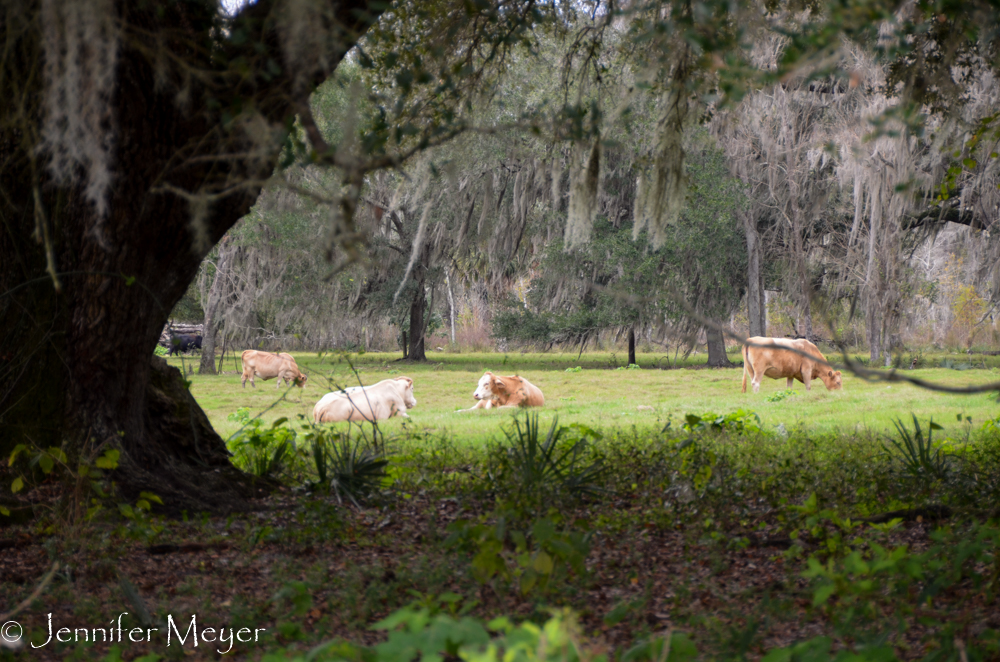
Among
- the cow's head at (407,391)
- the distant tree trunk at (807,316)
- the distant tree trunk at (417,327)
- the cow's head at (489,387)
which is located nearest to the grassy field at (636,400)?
the cow's head at (407,391)

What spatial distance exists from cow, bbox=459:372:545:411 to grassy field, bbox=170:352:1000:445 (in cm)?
41

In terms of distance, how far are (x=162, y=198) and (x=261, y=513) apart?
75.9 inches

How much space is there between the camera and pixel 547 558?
2.76 meters

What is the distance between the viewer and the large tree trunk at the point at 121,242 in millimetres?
3818

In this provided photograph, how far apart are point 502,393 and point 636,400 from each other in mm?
Answer: 2414

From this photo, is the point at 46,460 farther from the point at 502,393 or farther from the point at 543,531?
the point at 502,393

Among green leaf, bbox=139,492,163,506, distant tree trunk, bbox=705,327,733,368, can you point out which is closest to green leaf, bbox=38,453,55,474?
green leaf, bbox=139,492,163,506

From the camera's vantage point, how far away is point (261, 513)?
4.65 meters

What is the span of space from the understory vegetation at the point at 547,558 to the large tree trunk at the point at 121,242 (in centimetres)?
35

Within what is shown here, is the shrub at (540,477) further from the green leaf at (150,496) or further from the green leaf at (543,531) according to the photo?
the green leaf at (150,496)

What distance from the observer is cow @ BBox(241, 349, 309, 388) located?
53.3 ft

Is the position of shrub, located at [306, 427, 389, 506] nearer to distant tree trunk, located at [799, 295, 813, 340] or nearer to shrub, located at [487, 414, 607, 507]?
shrub, located at [487, 414, 607, 507]

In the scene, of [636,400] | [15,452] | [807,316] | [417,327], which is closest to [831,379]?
[636,400]

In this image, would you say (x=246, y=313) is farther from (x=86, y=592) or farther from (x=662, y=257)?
(x=86, y=592)
